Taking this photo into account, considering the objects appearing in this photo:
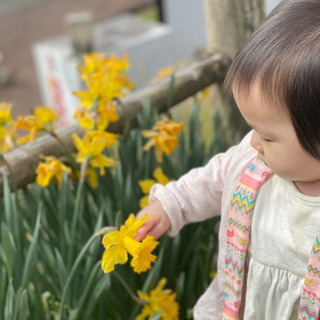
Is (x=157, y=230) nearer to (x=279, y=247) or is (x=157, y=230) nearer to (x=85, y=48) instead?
(x=279, y=247)

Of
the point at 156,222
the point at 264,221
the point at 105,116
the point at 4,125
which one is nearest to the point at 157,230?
the point at 156,222

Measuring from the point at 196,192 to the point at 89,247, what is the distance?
37 centimetres

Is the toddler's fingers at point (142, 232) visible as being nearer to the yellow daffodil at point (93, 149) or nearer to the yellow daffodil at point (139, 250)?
the yellow daffodil at point (139, 250)

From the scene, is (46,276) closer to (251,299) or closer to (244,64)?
(251,299)

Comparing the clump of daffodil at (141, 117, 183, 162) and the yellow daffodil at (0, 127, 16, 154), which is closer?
the clump of daffodil at (141, 117, 183, 162)

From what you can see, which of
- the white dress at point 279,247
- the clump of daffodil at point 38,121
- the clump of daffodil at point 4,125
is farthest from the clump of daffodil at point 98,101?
the white dress at point 279,247

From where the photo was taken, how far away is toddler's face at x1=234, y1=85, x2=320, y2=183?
0.94 metres

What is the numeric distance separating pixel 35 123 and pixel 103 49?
9.04 feet

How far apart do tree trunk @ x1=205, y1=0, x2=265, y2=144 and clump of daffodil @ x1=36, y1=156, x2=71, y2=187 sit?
74cm

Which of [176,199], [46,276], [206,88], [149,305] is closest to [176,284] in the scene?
[149,305]

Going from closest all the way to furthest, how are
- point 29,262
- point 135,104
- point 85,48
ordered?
point 29,262 < point 135,104 < point 85,48

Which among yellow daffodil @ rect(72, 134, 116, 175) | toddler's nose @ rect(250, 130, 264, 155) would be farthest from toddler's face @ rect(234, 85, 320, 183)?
yellow daffodil @ rect(72, 134, 116, 175)

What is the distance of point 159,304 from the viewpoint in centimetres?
148

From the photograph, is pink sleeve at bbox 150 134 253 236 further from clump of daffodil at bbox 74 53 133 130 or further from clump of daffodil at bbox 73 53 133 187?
clump of daffodil at bbox 74 53 133 130
